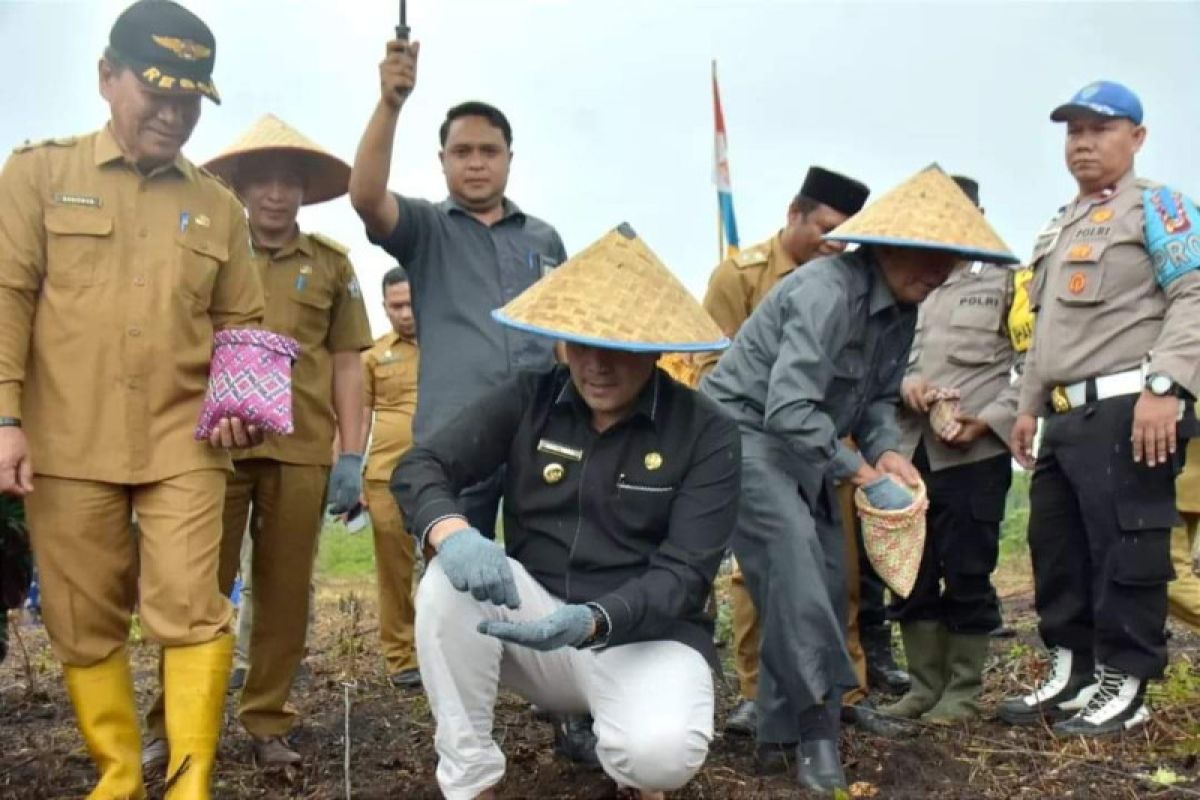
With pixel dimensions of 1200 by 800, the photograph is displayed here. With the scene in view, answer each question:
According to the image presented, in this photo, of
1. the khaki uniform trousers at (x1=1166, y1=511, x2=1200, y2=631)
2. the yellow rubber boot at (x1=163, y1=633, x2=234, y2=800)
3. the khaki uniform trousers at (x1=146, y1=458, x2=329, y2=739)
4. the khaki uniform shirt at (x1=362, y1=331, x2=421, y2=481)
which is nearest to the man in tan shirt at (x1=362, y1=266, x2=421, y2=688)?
the khaki uniform shirt at (x1=362, y1=331, x2=421, y2=481)

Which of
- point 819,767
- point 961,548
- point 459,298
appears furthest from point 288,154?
point 961,548

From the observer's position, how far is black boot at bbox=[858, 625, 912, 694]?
519 centimetres

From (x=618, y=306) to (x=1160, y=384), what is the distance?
6.20ft

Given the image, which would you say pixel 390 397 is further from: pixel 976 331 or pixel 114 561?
pixel 114 561

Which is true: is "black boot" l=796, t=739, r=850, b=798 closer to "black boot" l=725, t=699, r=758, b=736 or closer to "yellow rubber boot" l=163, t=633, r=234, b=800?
"black boot" l=725, t=699, r=758, b=736

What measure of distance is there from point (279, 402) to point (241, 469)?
0.82m

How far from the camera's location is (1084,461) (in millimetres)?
4227

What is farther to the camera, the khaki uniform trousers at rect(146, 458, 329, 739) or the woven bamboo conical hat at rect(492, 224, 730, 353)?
the khaki uniform trousers at rect(146, 458, 329, 739)

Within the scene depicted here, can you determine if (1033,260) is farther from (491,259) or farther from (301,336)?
(301,336)

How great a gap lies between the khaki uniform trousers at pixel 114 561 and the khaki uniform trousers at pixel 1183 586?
10.3 feet

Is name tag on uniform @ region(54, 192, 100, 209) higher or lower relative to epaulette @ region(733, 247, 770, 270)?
higher

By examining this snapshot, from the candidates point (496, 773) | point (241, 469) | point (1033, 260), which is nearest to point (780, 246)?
point (1033, 260)

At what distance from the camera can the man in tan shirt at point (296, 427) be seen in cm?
414

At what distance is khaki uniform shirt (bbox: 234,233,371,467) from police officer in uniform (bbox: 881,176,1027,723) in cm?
207
